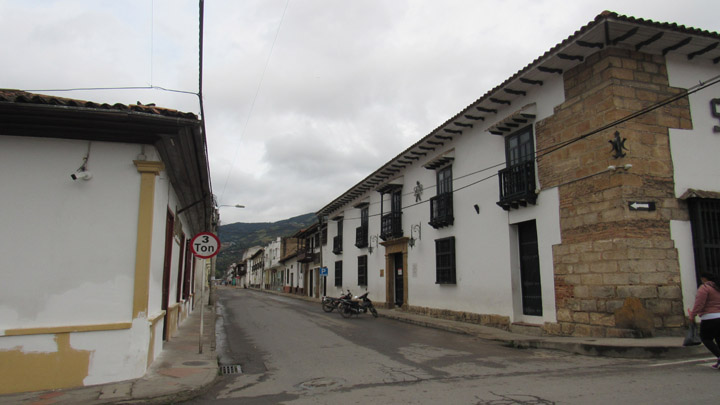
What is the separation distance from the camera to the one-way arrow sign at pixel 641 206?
9227 millimetres

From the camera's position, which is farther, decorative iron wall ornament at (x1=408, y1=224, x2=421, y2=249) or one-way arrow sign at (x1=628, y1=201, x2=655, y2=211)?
decorative iron wall ornament at (x1=408, y1=224, x2=421, y2=249)

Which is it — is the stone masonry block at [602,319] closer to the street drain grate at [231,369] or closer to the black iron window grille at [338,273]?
the street drain grate at [231,369]

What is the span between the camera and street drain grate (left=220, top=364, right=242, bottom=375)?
747 cm

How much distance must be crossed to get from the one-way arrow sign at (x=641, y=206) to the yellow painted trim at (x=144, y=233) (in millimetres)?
8720

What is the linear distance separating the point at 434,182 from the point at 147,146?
37.8 feet

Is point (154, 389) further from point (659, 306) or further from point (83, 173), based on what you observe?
point (659, 306)

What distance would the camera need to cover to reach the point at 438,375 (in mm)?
6809

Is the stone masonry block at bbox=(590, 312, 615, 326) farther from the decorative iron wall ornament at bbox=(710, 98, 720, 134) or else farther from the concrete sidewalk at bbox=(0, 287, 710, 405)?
the decorative iron wall ornament at bbox=(710, 98, 720, 134)

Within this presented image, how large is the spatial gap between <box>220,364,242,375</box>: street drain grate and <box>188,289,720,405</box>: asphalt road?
14 cm

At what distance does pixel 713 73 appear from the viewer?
10.6 m

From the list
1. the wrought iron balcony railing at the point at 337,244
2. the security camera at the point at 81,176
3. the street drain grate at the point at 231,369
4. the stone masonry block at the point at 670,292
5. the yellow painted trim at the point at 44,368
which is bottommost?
the street drain grate at the point at 231,369

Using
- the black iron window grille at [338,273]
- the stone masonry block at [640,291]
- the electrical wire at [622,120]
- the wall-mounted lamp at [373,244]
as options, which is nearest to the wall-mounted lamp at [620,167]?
the electrical wire at [622,120]

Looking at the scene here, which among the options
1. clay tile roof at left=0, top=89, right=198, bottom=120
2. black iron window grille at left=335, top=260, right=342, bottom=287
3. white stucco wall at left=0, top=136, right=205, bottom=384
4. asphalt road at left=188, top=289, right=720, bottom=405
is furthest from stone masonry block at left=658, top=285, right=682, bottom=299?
black iron window grille at left=335, top=260, right=342, bottom=287

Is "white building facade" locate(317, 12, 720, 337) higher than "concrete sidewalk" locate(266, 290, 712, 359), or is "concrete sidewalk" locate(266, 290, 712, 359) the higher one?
"white building facade" locate(317, 12, 720, 337)
